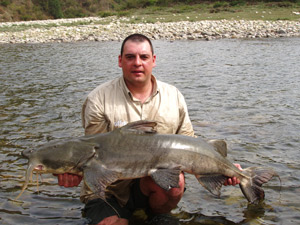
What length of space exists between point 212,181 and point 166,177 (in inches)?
22.5

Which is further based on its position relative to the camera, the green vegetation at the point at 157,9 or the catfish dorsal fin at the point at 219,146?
the green vegetation at the point at 157,9

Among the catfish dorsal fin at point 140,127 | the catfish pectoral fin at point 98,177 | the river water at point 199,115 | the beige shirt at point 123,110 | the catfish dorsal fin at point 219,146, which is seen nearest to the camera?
the catfish pectoral fin at point 98,177

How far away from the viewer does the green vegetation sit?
37969 mm

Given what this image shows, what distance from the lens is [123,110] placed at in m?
3.77

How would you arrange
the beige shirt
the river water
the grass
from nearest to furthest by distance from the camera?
the beige shirt < the river water < the grass

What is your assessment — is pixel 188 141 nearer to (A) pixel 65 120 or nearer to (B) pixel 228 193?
(B) pixel 228 193

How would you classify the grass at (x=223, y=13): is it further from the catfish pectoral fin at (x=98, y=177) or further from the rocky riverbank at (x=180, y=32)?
the catfish pectoral fin at (x=98, y=177)

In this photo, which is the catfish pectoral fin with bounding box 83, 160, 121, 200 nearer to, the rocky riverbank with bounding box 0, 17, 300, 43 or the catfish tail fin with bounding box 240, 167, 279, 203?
the catfish tail fin with bounding box 240, 167, 279, 203

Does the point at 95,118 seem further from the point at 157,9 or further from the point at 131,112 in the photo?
the point at 157,9

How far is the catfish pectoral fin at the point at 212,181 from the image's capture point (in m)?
3.48

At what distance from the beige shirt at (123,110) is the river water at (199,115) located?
3.41 feet

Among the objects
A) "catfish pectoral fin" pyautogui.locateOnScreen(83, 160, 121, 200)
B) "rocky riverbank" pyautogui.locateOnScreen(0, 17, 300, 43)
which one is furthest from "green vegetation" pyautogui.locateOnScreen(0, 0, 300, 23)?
"catfish pectoral fin" pyautogui.locateOnScreen(83, 160, 121, 200)

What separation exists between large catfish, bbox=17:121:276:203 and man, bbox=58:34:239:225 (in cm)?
40

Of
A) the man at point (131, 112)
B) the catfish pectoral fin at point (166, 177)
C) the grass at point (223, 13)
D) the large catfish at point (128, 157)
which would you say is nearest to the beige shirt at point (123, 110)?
the man at point (131, 112)
